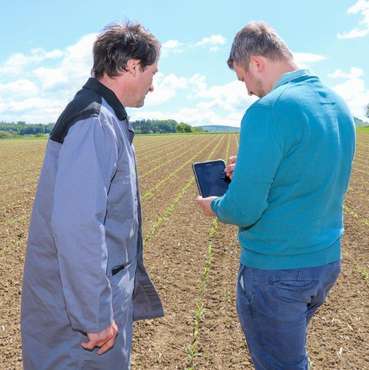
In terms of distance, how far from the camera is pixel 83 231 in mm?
1713

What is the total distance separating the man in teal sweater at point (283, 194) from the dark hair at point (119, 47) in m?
0.40

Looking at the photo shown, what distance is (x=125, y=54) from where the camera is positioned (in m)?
1.93

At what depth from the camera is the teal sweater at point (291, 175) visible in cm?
177

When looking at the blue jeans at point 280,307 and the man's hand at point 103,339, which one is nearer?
the man's hand at point 103,339

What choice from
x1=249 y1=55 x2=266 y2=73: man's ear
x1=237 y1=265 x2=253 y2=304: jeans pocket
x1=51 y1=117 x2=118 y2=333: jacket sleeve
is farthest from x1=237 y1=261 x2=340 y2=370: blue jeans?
x1=249 y1=55 x2=266 y2=73: man's ear

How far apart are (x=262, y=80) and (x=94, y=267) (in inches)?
41.4

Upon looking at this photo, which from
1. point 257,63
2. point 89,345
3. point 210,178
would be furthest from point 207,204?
point 89,345

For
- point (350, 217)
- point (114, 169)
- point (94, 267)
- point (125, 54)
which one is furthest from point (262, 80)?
point (350, 217)

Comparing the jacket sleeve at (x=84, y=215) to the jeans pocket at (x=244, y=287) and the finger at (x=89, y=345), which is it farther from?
the jeans pocket at (x=244, y=287)

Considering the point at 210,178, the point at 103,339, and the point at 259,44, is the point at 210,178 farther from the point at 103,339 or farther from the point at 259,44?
the point at 103,339

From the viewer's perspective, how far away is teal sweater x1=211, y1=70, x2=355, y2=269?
177 centimetres

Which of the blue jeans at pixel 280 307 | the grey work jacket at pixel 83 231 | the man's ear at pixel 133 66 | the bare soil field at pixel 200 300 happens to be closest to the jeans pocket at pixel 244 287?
the blue jeans at pixel 280 307

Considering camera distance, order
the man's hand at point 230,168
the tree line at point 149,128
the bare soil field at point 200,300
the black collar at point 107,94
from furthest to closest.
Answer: the tree line at point 149,128
the bare soil field at point 200,300
the man's hand at point 230,168
the black collar at point 107,94

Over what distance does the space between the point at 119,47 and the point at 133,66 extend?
97 mm
